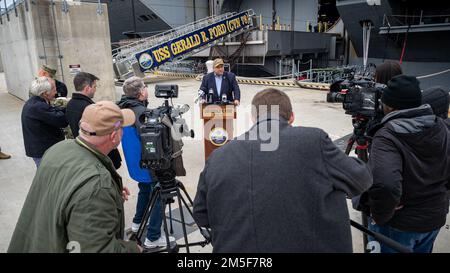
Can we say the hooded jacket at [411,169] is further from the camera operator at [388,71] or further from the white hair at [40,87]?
the white hair at [40,87]

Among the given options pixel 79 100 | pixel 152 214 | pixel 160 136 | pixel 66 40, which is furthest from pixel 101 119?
pixel 66 40

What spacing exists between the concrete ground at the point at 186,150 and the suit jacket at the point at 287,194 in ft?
5.51

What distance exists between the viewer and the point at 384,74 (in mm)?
2809

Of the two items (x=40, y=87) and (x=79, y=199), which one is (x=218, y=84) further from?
(x=79, y=199)

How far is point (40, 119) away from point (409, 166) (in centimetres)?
326

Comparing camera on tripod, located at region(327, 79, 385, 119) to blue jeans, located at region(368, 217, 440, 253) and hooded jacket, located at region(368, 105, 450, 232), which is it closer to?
hooded jacket, located at region(368, 105, 450, 232)

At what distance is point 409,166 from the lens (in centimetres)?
180

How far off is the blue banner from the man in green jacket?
1349 cm

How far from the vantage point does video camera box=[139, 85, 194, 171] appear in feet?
7.03

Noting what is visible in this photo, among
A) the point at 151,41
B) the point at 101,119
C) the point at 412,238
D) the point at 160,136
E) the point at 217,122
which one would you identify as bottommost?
the point at 412,238

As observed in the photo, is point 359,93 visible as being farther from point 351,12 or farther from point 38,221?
point 351,12

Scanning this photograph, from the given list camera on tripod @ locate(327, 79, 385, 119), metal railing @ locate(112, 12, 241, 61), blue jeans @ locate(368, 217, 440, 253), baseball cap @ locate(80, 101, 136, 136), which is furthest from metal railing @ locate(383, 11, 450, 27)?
baseball cap @ locate(80, 101, 136, 136)

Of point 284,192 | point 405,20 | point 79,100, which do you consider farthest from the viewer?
point 405,20

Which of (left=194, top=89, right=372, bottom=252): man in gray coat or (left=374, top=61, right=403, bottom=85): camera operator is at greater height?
(left=374, top=61, right=403, bottom=85): camera operator
